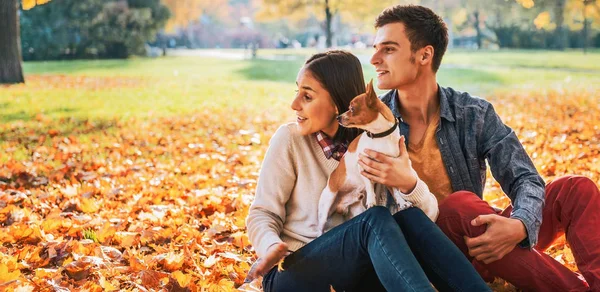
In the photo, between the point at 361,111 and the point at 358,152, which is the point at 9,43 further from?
the point at 361,111

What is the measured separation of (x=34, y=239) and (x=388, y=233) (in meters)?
2.30

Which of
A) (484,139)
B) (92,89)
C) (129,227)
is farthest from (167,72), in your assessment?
(484,139)

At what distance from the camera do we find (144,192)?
491 cm

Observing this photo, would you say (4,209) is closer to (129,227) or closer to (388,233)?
(129,227)

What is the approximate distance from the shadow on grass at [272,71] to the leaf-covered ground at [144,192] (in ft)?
33.1

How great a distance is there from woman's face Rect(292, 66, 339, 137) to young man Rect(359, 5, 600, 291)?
0.34m

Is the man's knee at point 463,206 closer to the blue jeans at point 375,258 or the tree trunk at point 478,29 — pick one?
the blue jeans at point 375,258

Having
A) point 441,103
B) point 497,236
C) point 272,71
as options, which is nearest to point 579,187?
point 497,236

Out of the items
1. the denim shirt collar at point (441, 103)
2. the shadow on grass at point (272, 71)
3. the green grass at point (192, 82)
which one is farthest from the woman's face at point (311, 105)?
the shadow on grass at point (272, 71)

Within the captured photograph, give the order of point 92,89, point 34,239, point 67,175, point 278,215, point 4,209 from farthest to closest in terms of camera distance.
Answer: point 92,89, point 67,175, point 4,209, point 34,239, point 278,215

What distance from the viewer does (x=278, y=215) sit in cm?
262

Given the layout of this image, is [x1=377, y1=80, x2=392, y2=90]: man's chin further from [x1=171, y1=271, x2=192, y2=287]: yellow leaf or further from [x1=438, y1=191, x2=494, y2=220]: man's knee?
[x1=171, y1=271, x2=192, y2=287]: yellow leaf

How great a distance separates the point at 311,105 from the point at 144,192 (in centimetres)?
263

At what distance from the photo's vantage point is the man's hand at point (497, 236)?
252 centimetres
